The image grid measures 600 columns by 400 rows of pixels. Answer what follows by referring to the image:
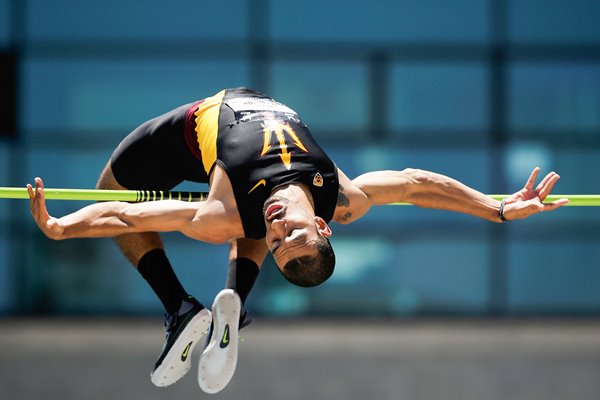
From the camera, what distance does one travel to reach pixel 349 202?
6.57 m

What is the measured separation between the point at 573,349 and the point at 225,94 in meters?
6.32

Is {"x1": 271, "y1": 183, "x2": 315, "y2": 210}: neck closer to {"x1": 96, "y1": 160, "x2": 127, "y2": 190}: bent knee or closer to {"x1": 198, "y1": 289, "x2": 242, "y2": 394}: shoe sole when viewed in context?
{"x1": 198, "y1": 289, "x2": 242, "y2": 394}: shoe sole

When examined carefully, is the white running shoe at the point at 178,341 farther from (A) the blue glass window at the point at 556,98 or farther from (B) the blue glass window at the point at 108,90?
(A) the blue glass window at the point at 556,98

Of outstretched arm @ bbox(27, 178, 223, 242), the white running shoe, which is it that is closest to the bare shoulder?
outstretched arm @ bbox(27, 178, 223, 242)

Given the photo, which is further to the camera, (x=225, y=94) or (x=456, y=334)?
(x=456, y=334)

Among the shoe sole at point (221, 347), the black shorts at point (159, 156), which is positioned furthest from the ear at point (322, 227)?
the black shorts at point (159, 156)

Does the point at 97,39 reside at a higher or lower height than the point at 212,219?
higher

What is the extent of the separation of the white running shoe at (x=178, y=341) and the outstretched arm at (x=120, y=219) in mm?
833

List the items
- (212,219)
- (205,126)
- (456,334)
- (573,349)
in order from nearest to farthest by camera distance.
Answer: (212,219) → (205,126) → (573,349) → (456,334)

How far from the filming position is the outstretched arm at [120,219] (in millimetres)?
6215

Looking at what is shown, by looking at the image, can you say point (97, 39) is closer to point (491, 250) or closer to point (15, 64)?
point (15, 64)

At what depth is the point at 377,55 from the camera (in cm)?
1334

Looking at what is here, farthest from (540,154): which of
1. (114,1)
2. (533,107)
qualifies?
(114,1)

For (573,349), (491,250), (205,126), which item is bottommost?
(573,349)
